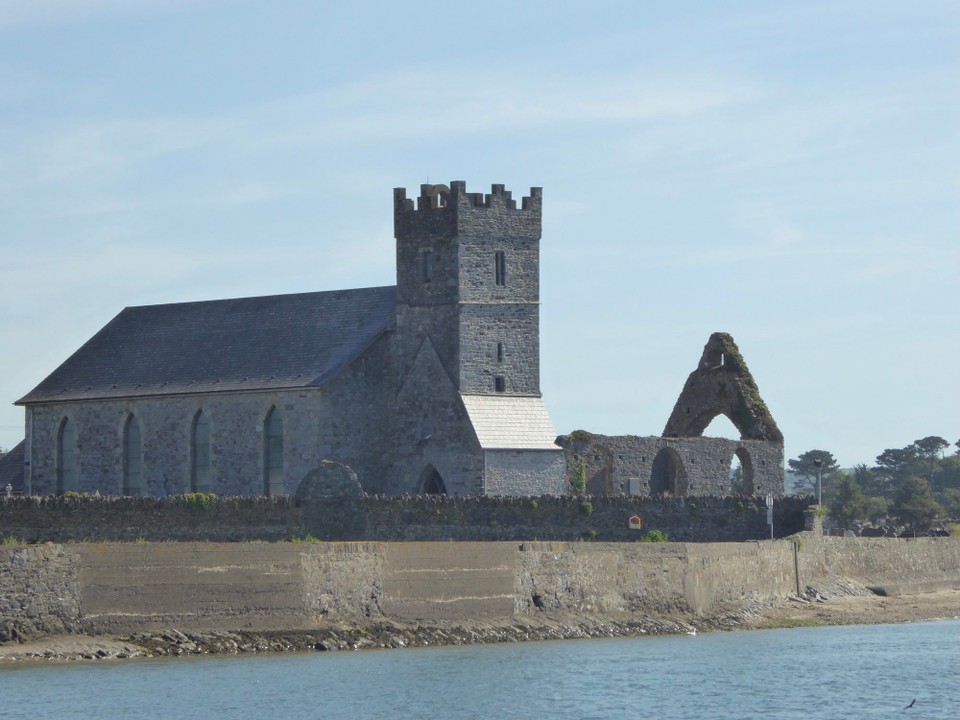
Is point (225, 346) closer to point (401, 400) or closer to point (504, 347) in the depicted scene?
point (401, 400)

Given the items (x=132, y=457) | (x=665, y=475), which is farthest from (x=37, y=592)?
(x=665, y=475)

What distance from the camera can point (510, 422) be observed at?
61.0 meters

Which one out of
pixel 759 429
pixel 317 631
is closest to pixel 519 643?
pixel 317 631

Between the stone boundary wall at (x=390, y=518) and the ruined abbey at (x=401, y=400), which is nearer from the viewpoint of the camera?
the stone boundary wall at (x=390, y=518)

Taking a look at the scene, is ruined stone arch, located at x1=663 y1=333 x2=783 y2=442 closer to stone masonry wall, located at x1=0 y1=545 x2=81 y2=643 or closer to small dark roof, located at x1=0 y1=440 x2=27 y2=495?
small dark roof, located at x1=0 y1=440 x2=27 y2=495

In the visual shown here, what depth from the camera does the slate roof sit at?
60.2 metres

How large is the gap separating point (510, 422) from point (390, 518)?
323 inches

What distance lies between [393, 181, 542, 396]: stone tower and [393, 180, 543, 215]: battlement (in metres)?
0.03

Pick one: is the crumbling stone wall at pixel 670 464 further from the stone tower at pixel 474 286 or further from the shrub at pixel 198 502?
the shrub at pixel 198 502

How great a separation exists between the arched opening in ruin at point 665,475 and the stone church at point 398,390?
5.26m

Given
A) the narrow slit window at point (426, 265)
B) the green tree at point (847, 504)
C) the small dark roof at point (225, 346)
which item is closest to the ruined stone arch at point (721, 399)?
the small dark roof at point (225, 346)

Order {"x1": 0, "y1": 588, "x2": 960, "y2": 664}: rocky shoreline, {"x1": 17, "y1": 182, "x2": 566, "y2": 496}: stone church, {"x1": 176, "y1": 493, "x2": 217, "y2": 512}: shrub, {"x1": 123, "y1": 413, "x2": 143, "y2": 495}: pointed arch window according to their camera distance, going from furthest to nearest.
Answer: {"x1": 123, "y1": 413, "x2": 143, "y2": 495}: pointed arch window, {"x1": 17, "y1": 182, "x2": 566, "y2": 496}: stone church, {"x1": 176, "y1": 493, "x2": 217, "y2": 512}: shrub, {"x1": 0, "y1": 588, "x2": 960, "y2": 664}: rocky shoreline

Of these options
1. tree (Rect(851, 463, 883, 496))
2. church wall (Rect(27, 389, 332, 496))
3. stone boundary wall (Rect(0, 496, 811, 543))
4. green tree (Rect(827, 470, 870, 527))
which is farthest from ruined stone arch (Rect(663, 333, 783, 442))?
tree (Rect(851, 463, 883, 496))

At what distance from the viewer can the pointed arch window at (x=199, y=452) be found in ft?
208
